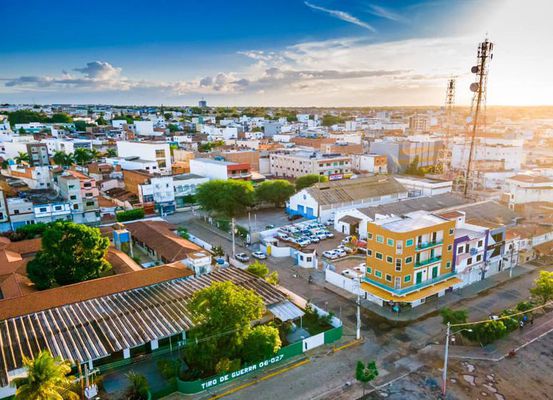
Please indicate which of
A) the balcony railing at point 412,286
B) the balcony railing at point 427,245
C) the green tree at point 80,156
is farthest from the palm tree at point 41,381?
the green tree at point 80,156

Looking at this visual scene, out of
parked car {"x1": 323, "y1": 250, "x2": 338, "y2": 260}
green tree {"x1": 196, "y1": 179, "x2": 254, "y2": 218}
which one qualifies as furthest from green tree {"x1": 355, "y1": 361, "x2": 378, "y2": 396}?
green tree {"x1": 196, "y1": 179, "x2": 254, "y2": 218}

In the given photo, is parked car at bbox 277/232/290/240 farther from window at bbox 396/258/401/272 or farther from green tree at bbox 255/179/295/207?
window at bbox 396/258/401/272

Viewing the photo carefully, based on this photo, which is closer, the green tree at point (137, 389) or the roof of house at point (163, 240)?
the green tree at point (137, 389)

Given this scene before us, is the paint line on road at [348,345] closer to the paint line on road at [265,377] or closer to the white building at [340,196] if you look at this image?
the paint line on road at [265,377]

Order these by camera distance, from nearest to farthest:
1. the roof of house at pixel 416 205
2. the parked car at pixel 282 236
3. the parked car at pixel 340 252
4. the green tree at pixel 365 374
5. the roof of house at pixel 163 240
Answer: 1. the green tree at pixel 365 374
2. the roof of house at pixel 163 240
3. the parked car at pixel 340 252
4. the parked car at pixel 282 236
5. the roof of house at pixel 416 205

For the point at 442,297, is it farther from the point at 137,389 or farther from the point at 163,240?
the point at 163,240

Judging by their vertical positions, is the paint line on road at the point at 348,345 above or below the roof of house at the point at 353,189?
below
